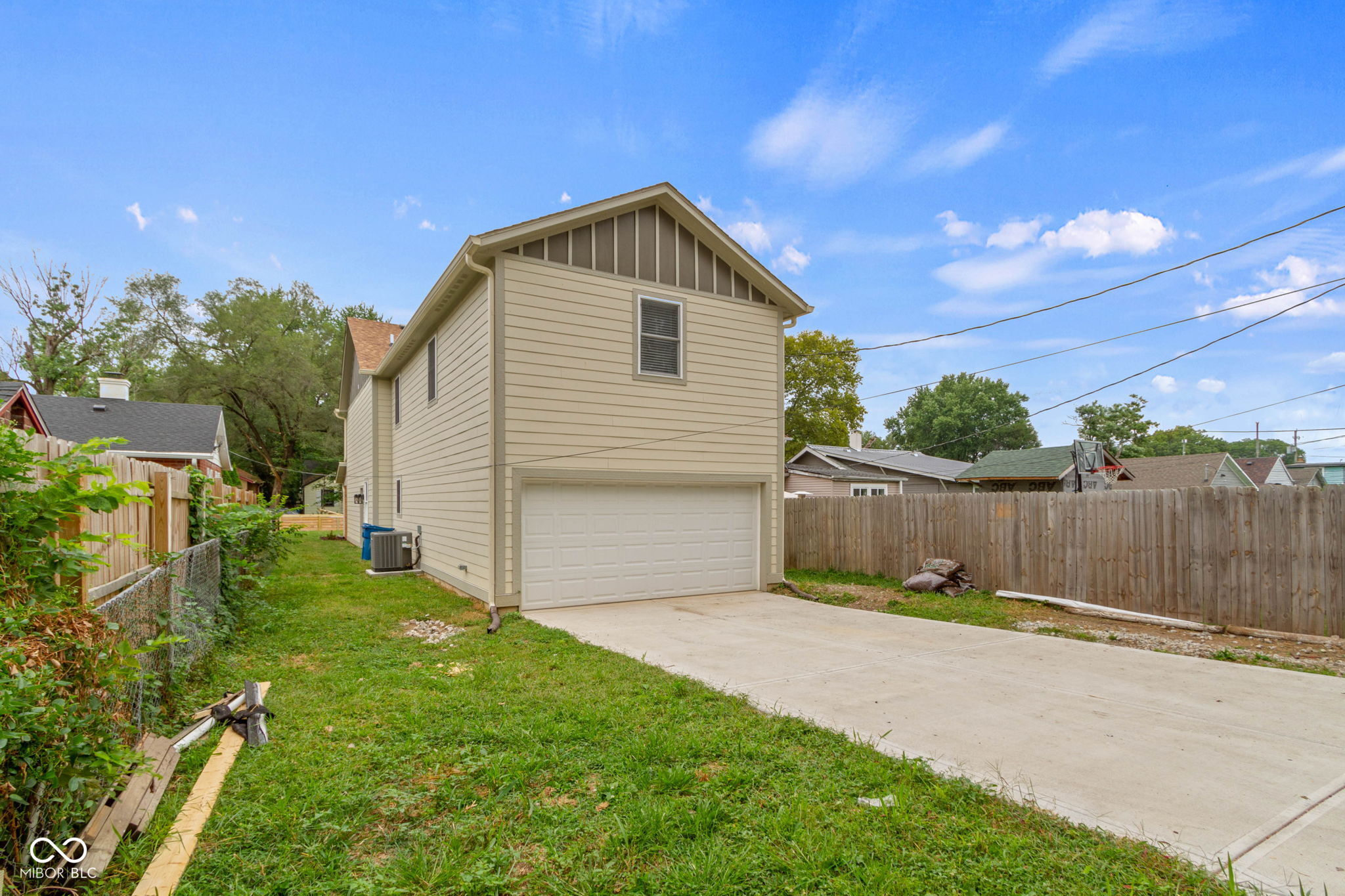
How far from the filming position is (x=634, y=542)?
31.2ft

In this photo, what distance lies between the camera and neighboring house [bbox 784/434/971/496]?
22.9 m

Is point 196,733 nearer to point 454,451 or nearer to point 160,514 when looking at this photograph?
point 160,514

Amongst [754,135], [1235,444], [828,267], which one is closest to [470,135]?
[754,135]

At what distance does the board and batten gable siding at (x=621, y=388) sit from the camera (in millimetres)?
8531

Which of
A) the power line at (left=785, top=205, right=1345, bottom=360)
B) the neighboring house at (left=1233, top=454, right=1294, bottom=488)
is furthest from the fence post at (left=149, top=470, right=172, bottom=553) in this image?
the neighboring house at (left=1233, top=454, right=1294, bottom=488)

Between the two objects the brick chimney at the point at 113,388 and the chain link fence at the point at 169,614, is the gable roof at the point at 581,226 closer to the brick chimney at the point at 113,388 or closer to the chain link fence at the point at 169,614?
the chain link fence at the point at 169,614

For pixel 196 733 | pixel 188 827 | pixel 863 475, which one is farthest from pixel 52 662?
pixel 863 475

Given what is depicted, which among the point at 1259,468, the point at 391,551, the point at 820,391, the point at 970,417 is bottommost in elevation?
the point at 391,551

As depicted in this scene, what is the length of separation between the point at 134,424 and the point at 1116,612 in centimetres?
2369

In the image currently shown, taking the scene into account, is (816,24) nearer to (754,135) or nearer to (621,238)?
(754,135)

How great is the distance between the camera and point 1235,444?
7725 cm

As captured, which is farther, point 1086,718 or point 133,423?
point 133,423

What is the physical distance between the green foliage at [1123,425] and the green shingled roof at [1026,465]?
2820 cm

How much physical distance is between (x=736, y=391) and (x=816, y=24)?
6.22 m
